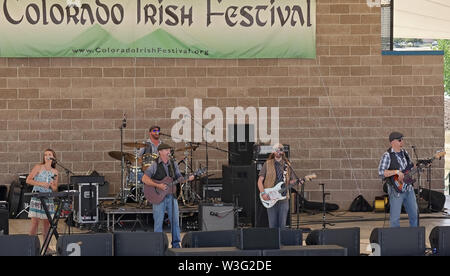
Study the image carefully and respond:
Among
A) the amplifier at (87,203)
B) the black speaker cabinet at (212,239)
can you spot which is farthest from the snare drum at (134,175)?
the black speaker cabinet at (212,239)

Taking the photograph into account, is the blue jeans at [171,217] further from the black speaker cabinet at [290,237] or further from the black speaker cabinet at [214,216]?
the black speaker cabinet at [290,237]

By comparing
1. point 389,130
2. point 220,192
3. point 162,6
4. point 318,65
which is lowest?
point 220,192

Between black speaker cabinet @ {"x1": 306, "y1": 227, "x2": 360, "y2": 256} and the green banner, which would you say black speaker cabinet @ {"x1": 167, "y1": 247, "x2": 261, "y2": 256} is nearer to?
black speaker cabinet @ {"x1": 306, "y1": 227, "x2": 360, "y2": 256}

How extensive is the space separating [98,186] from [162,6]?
13.8 ft

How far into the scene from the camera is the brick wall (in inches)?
762

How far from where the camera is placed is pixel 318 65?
19.9 metres

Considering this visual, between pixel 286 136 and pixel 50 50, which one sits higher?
pixel 50 50

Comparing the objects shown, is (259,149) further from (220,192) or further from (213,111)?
(213,111)

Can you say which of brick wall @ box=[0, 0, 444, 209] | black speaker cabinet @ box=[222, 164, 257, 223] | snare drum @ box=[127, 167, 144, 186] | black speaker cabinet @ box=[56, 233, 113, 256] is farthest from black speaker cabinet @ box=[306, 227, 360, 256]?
brick wall @ box=[0, 0, 444, 209]

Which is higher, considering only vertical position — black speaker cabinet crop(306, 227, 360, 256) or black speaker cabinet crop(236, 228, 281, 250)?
black speaker cabinet crop(236, 228, 281, 250)

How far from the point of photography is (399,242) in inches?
407

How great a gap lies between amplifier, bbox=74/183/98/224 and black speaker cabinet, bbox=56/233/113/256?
7.39 m

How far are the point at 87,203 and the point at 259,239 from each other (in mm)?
8605
